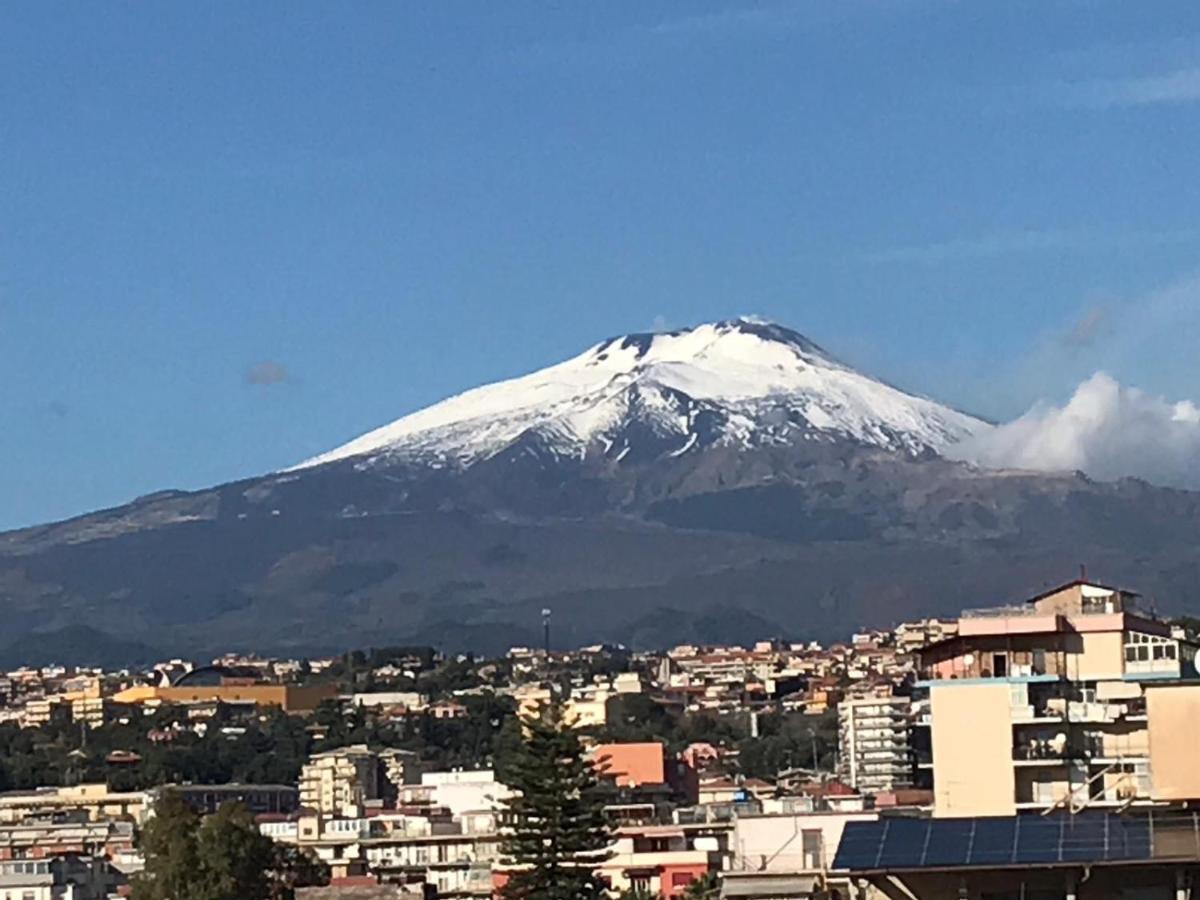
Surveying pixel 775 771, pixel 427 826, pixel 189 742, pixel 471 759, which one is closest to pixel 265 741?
pixel 189 742

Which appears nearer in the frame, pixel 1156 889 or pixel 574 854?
pixel 1156 889

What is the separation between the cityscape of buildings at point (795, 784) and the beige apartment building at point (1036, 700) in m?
0.05

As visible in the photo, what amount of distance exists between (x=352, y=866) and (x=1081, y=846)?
66.9 metres

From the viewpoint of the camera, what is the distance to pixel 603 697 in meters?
193

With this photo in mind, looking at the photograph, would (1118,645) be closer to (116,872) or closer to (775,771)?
(116,872)

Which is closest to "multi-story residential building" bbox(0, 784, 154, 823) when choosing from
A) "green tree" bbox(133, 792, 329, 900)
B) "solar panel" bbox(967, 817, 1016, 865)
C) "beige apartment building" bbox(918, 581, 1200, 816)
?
"green tree" bbox(133, 792, 329, 900)

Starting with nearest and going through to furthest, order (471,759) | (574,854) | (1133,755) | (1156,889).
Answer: (1156,889)
(1133,755)
(574,854)
(471,759)

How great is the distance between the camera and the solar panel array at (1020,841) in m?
24.0

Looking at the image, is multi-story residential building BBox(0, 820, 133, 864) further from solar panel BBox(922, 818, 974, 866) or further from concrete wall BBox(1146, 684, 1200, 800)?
concrete wall BBox(1146, 684, 1200, 800)

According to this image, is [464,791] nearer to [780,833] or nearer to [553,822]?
[553,822]

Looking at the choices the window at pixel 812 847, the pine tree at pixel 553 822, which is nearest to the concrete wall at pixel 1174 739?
the window at pixel 812 847

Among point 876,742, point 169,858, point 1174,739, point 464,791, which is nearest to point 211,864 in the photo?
point 169,858

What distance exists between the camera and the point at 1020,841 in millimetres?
24500

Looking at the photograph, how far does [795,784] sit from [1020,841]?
3574 inches
